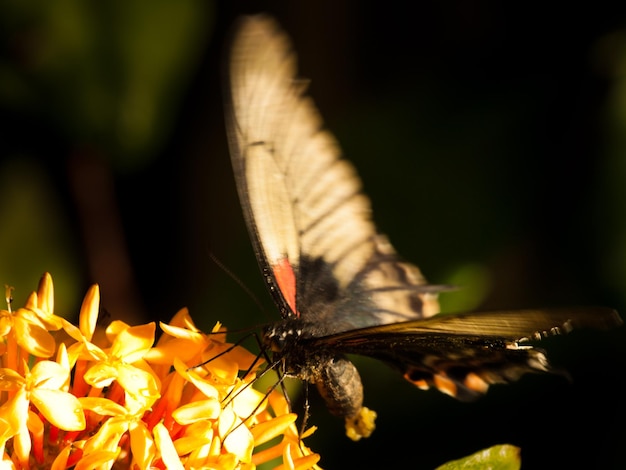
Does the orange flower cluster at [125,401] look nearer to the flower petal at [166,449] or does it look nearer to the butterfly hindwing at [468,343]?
the flower petal at [166,449]

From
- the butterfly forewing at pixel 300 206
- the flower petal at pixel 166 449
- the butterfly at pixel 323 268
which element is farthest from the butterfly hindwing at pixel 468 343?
the flower petal at pixel 166 449

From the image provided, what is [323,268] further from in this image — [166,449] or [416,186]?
[166,449]

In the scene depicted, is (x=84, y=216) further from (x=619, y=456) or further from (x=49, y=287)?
(x=619, y=456)

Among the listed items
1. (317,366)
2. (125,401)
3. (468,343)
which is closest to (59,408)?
(125,401)

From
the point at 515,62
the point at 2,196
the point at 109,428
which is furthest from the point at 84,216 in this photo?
the point at 515,62

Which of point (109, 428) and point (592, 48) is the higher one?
point (592, 48)

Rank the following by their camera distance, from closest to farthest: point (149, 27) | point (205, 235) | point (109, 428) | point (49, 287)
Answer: point (109, 428)
point (49, 287)
point (149, 27)
point (205, 235)

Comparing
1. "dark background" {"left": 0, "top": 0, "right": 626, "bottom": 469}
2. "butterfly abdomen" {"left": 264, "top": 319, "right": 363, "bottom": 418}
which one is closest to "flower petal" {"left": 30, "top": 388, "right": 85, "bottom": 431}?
"butterfly abdomen" {"left": 264, "top": 319, "right": 363, "bottom": 418}

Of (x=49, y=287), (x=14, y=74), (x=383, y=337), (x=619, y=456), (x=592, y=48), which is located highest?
(x=14, y=74)
